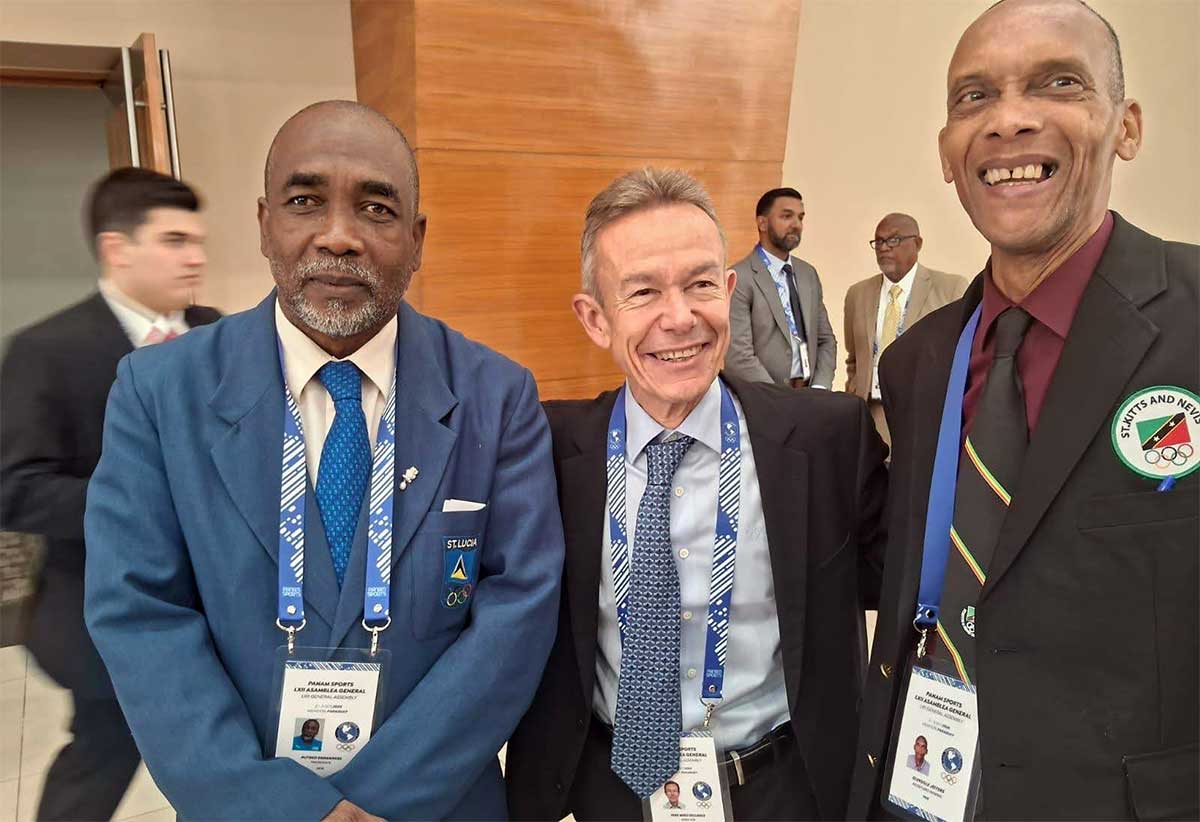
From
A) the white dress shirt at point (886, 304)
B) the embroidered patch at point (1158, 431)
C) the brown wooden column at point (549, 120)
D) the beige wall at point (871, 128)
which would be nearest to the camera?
the embroidered patch at point (1158, 431)

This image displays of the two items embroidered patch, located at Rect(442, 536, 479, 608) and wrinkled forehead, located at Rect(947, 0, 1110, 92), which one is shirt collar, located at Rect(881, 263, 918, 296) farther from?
embroidered patch, located at Rect(442, 536, 479, 608)

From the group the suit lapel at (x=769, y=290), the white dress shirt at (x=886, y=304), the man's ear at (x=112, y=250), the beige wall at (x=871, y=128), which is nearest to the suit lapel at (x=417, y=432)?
the man's ear at (x=112, y=250)

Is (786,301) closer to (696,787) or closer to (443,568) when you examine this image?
(696,787)

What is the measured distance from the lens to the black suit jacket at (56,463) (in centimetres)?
204

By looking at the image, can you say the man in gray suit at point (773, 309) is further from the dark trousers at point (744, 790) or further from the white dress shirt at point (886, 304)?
the dark trousers at point (744, 790)

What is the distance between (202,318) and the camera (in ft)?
8.62

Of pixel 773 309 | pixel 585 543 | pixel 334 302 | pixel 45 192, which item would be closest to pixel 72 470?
pixel 334 302

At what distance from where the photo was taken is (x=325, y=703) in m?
1.40


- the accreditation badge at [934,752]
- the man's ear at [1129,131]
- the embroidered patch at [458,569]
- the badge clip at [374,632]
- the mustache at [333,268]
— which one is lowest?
the accreditation badge at [934,752]

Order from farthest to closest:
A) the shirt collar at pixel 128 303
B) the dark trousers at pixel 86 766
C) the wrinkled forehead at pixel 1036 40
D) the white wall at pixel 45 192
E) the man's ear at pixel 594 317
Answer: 1. the white wall at pixel 45 192
2. the shirt collar at pixel 128 303
3. the dark trousers at pixel 86 766
4. the man's ear at pixel 594 317
5. the wrinkled forehead at pixel 1036 40

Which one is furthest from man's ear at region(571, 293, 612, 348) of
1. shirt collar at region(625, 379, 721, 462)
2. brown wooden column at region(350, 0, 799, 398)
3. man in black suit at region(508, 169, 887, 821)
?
brown wooden column at region(350, 0, 799, 398)

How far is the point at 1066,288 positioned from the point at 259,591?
1.44 m

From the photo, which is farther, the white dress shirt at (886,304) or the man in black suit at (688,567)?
the white dress shirt at (886,304)

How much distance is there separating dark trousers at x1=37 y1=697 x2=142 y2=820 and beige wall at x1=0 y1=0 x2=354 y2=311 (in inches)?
145
